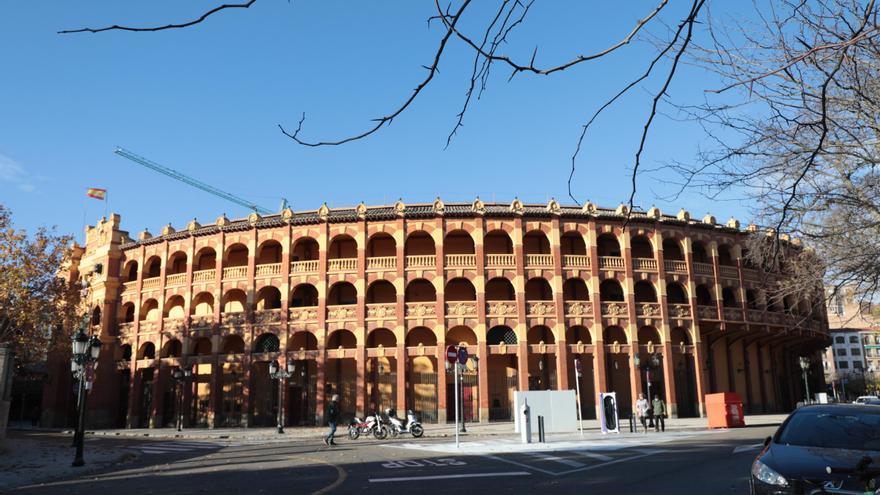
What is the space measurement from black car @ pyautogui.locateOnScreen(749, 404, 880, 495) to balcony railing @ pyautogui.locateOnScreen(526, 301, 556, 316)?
95.2 feet

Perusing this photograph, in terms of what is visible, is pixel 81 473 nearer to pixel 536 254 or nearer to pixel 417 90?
pixel 417 90

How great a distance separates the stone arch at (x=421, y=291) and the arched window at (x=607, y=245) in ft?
38.2

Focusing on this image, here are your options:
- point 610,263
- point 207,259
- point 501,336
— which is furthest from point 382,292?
point 610,263

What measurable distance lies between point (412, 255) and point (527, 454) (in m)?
23.9

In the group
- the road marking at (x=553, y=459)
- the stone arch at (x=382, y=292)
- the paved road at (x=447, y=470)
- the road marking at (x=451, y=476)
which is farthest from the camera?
the stone arch at (x=382, y=292)

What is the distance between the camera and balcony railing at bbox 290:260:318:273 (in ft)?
128

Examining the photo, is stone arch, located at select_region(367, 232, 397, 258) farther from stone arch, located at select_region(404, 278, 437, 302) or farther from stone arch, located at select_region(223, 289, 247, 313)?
stone arch, located at select_region(223, 289, 247, 313)

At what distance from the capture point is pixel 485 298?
3788cm

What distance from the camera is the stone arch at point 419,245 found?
4078 cm

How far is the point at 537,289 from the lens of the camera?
40250 mm

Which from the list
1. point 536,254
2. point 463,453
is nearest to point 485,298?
point 536,254

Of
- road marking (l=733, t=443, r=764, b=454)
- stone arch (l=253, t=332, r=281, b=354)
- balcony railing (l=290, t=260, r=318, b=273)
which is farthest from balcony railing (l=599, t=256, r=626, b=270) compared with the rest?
road marking (l=733, t=443, r=764, b=454)

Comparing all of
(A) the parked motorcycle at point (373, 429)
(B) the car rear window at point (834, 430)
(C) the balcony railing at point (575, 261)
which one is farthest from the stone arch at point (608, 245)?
(B) the car rear window at point (834, 430)

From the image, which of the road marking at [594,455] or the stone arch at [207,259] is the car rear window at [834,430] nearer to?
the road marking at [594,455]
